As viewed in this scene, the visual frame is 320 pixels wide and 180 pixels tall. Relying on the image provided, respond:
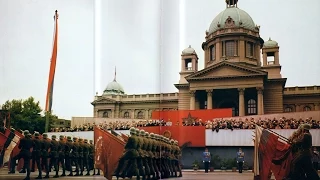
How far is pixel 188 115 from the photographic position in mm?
11047

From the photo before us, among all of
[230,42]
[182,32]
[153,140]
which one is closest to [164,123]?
[153,140]

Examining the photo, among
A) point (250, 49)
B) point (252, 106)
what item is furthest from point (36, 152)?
point (250, 49)

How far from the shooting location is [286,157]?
714 centimetres

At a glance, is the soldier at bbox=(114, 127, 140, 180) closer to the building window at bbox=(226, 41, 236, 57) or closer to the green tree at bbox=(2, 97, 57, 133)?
the green tree at bbox=(2, 97, 57, 133)

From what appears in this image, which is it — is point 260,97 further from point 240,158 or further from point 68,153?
point 68,153

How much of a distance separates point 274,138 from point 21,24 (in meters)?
6.17

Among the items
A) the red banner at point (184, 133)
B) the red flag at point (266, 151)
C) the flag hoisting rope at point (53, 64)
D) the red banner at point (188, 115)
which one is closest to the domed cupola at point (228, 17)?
the red banner at point (188, 115)

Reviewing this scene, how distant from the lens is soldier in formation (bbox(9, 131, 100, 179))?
9172mm

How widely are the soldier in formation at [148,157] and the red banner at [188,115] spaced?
1.93ft

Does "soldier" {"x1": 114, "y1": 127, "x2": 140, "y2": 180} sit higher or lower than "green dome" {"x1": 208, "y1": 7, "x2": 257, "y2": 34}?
lower

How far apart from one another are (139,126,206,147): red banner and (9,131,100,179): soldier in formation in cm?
166

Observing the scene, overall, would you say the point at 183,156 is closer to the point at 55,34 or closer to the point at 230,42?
the point at 55,34

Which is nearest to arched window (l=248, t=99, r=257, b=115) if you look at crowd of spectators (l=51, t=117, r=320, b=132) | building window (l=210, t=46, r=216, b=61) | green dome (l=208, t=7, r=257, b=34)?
green dome (l=208, t=7, r=257, b=34)

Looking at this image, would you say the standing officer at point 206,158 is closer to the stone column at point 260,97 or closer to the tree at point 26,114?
the tree at point 26,114
